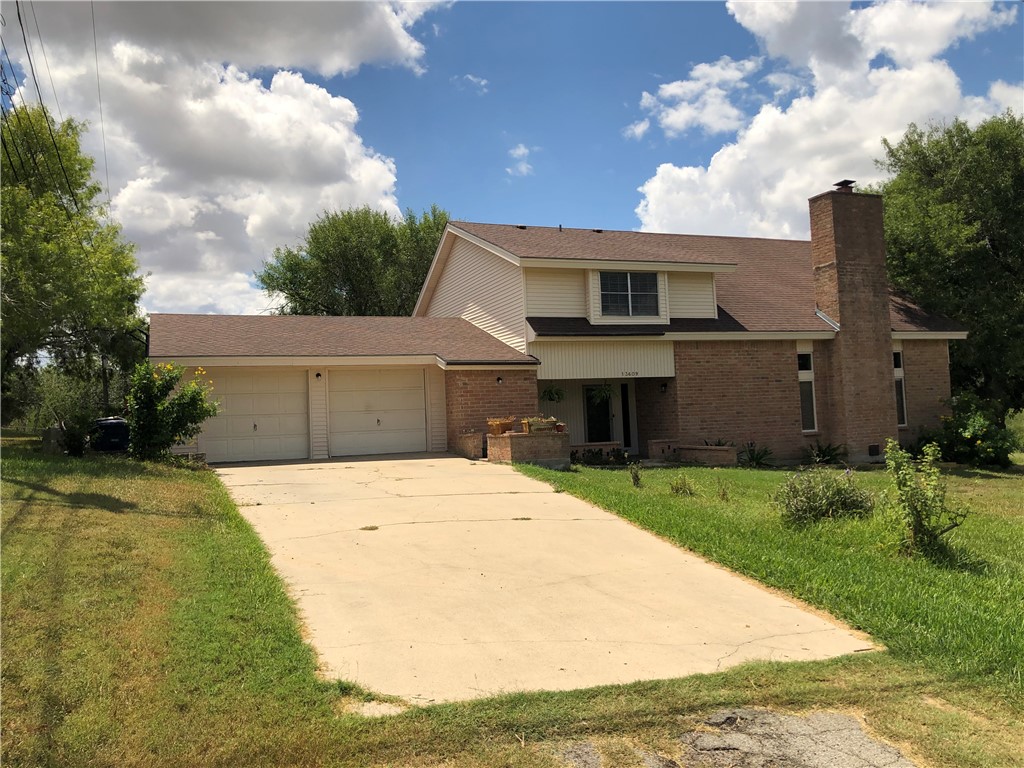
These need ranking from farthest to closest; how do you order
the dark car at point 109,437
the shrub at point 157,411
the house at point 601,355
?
the house at point 601,355, the dark car at point 109,437, the shrub at point 157,411

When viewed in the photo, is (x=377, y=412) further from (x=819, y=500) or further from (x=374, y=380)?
(x=819, y=500)

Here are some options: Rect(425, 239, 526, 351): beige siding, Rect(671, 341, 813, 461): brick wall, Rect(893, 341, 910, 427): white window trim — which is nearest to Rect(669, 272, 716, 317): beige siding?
Rect(671, 341, 813, 461): brick wall

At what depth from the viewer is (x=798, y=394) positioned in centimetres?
2109

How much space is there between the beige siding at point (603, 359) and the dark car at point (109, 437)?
32.6 ft

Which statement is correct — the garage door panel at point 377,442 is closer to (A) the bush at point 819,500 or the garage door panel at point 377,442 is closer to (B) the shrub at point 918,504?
(A) the bush at point 819,500

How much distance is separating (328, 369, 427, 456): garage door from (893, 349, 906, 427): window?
14483mm

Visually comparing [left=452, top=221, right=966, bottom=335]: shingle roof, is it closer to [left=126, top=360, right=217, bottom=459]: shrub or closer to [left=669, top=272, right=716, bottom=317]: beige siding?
[left=669, top=272, right=716, bottom=317]: beige siding

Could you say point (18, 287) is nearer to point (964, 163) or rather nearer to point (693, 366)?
point (693, 366)

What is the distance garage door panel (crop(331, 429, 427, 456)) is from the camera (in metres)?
18.7

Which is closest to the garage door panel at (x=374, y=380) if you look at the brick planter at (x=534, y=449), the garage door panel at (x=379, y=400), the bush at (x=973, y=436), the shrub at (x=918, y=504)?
the garage door panel at (x=379, y=400)

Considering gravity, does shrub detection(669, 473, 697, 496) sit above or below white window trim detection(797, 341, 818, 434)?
below

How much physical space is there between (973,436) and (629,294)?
1097 cm

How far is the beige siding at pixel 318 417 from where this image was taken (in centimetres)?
1831

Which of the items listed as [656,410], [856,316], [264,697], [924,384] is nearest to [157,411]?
[264,697]
